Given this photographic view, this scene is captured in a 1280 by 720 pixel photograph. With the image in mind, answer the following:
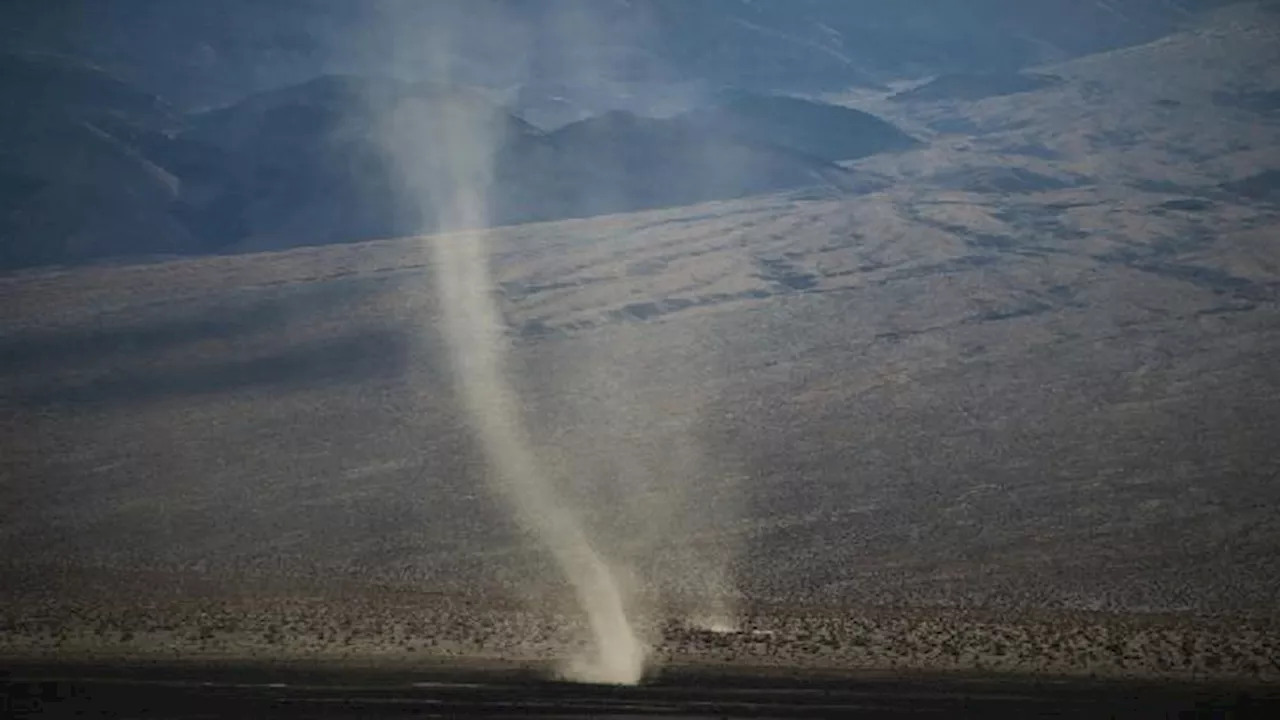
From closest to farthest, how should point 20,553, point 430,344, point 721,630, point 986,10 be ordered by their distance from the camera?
point 721,630
point 20,553
point 430,344
point 986,10

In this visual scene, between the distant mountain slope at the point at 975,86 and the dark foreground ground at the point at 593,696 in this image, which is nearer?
the dark foreground ground at the point at 593,696

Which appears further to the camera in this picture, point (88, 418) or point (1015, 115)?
point (1015, 115)

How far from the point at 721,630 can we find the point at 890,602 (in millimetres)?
2879

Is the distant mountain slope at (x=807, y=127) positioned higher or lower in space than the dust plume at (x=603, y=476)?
higher

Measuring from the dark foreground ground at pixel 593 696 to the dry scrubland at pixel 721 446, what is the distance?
23.5 inches

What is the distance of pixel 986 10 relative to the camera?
113938 mm

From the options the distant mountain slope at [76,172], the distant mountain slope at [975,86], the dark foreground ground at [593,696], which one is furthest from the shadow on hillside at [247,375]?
the distant mountain slope at [975,86]

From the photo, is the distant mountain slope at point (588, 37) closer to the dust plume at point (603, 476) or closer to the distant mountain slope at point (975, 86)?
the distant mountain slope at point (975, 86)

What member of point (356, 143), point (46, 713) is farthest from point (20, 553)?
point (356, 143)

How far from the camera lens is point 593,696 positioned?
13.6 metres

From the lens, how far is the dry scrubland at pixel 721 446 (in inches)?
625

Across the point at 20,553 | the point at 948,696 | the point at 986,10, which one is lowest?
the point at 948,696

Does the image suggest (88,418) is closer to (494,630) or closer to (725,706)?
(494,630)

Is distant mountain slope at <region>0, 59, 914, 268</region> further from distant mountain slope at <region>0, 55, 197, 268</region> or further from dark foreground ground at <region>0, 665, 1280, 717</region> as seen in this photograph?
dark foreground ground at <region>0, 665, 1280, 717</region>
